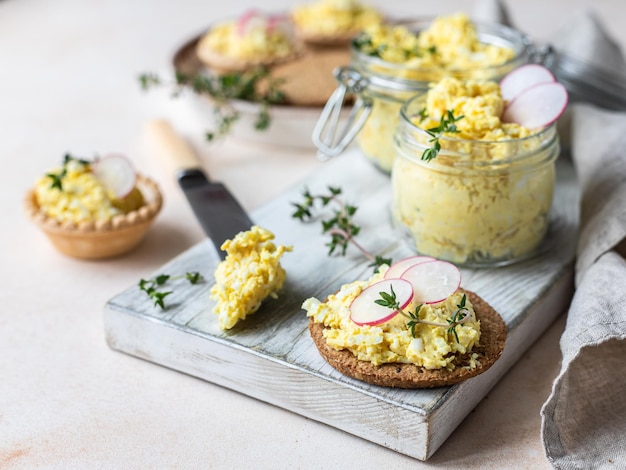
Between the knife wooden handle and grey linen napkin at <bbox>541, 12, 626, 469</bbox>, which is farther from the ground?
the knife wooden handle

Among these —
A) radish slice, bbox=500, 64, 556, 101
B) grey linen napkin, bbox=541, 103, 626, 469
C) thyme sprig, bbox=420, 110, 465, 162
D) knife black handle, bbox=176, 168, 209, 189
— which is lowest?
grey linen napkin, bbox=541, 103, 626, 469

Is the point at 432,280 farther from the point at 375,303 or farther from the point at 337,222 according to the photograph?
the point at 337,222

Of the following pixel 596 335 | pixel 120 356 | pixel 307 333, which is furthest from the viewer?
pixel 120 356

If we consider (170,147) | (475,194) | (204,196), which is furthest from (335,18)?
(475,194)

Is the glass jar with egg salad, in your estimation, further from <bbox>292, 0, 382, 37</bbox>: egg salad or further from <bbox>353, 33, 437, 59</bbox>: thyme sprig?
<bbox>292, 0, 382, 37</bbox>: egg salad

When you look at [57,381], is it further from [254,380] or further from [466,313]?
[466,313]

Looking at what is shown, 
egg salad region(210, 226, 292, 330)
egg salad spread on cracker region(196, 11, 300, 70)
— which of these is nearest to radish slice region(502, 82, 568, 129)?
egg salad region(210, 226, 292, 330)

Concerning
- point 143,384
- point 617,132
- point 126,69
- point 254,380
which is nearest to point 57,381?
point 143,384
